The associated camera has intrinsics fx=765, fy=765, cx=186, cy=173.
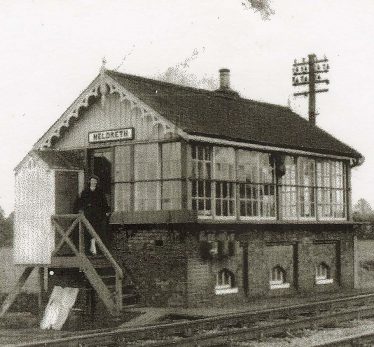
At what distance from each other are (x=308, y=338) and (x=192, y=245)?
4686 mm

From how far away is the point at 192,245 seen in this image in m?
17.9

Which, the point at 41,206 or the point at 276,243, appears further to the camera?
the point at 276,243

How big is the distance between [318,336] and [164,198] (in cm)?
567

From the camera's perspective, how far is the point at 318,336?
46.4 feet

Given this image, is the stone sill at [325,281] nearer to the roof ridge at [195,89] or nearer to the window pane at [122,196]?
the roof ridge at [195,89]

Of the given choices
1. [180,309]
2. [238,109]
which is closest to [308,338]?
[180,309]

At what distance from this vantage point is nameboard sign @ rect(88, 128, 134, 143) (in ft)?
61.8

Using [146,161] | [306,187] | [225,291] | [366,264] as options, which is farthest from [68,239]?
[366,264]

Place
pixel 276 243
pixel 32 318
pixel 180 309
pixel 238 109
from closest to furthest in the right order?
pixel 180 309 < pixel 32 318 < pixel 276 243 < pixel 238 109

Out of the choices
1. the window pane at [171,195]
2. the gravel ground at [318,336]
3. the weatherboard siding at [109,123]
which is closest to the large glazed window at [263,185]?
the window pane at [171,195]

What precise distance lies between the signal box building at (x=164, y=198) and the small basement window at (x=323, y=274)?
1334 millimetres

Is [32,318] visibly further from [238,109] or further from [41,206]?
[238,109]

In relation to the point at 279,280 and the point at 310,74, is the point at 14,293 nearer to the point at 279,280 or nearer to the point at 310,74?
the point at 279,280

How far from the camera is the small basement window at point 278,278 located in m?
20.9
